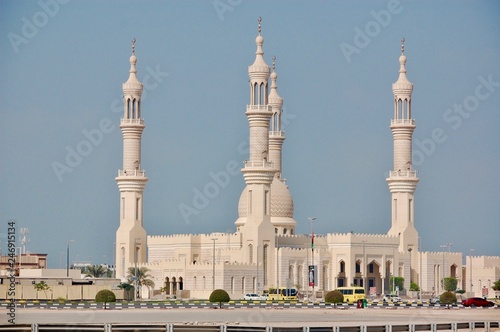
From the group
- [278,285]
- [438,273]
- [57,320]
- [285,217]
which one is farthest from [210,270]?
[57,320]

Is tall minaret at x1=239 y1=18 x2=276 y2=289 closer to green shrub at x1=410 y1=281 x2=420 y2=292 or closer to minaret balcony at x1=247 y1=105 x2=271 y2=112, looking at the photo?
minaret balcony at x1=247 y1=105 x2=271 y2=112

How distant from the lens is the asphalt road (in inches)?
2215

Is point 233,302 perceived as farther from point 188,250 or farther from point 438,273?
point 438,273

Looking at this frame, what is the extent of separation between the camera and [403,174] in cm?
11062

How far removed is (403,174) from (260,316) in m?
49.8

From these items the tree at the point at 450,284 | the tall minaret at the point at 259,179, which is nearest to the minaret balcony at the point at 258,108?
the tall minaret at the point at 259,179

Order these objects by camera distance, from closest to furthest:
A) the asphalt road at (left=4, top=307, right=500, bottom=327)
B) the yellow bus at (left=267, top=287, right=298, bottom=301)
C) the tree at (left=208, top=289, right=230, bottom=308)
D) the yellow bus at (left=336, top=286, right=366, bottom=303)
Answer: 1. the asphalt road at (left=4, top=307, right=500, bottom=327)
2. the tree at (left=208, top=289, right=230, bottom=308)
3. the yellow bus at (left=336, top=286, right=366, bottom=303)
4. the yellow bus at (left=267, top=287, right=298, bottom=301)

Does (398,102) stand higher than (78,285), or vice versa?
(398,102)

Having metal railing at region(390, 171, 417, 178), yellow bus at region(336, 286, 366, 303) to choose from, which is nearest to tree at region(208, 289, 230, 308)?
yellow bus at region(336, 286, 366, 303)

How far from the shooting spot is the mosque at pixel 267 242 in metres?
101

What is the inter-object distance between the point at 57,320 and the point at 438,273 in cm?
6251

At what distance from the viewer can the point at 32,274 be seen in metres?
104

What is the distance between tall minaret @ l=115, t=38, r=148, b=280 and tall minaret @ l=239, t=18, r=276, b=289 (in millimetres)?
9564

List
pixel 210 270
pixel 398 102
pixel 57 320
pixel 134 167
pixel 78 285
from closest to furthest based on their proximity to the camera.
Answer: pixel 57 320
pixel 78 285
pixel 210 270
pixel 134 167
pixel 398 102
